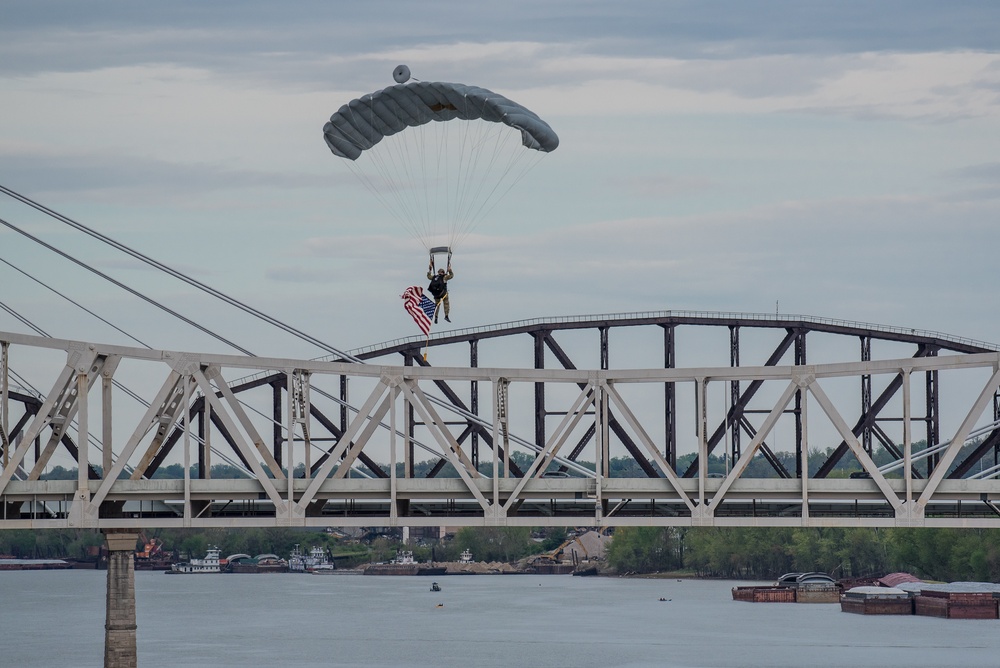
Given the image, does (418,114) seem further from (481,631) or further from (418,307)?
(481,631)

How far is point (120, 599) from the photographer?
168 ft

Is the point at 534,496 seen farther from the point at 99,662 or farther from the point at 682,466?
the point at 682,466

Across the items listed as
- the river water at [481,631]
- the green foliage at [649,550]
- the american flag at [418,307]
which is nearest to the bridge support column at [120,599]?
the american flag at [418,307]

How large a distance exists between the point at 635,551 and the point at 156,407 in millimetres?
145594

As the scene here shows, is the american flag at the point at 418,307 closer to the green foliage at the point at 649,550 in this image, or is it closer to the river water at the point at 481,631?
the river water at the point at 481,631

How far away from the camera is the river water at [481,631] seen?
271ft

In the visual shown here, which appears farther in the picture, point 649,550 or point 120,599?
point 649,550

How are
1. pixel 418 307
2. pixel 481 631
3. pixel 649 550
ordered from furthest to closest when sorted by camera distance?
pixel 649 550 < pixel 481 631 < pixel 418 307

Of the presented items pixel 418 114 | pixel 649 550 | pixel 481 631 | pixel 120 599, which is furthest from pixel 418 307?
pixel 649 550

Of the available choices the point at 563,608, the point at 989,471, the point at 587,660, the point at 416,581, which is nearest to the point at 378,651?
the point at 587,660

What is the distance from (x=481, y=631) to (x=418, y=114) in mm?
56088

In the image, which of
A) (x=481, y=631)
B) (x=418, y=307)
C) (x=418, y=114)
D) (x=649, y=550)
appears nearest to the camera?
(x=418, y=114)

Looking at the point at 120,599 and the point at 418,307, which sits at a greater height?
the point at 418,307

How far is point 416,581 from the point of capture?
18700cm
